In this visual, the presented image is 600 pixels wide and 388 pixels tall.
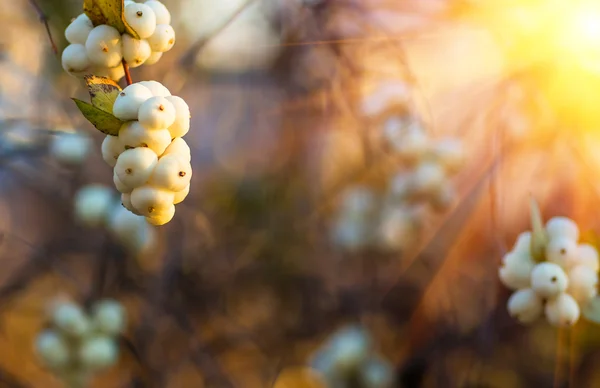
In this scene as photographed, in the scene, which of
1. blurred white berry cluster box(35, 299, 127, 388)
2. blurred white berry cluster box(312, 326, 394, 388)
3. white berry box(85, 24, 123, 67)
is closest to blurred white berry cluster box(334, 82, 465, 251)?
blurred white berry cluster box(312, 326, 394, 388)

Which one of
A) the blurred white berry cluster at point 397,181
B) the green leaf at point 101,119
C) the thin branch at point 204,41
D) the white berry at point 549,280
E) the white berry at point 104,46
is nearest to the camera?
the green leaf at point 101,119

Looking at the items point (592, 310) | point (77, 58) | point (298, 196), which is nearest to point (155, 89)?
point (77, 58)

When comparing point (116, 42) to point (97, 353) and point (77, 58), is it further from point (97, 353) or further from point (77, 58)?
point (97, 353)

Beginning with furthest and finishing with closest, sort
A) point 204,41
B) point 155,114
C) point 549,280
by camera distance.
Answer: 1. point 204,41
2. point 549,280
3. point 155,114

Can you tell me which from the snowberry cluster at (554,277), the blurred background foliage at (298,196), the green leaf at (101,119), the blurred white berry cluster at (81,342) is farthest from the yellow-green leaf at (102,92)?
the blurred white berry cluster at (81,342)

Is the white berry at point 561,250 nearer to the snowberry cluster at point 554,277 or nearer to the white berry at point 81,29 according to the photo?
the snowberry cluster at point 554,277

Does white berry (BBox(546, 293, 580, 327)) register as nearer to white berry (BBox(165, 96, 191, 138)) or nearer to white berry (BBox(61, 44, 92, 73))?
white berry (BBox(165, 96, 191, 138))
